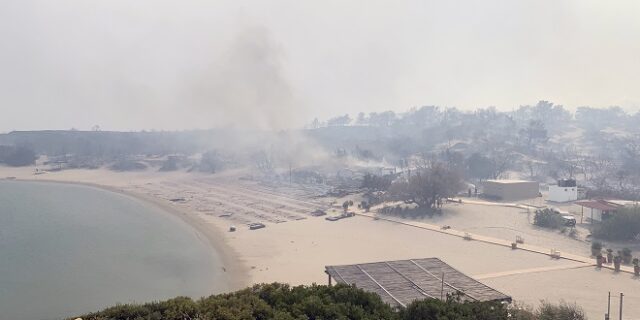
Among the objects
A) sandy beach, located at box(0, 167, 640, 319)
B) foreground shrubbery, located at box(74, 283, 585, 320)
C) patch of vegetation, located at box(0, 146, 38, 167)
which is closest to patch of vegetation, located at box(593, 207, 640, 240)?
sandy beach, located at box(0, 167, 640, 319)

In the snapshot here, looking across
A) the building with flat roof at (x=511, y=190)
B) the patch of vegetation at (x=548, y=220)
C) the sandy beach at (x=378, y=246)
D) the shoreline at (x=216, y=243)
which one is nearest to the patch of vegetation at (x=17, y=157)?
the shoreline at (x=216, y=243)

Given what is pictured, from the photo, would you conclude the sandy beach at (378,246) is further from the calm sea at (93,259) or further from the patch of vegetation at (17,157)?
the patch of vegetation at (17,157)

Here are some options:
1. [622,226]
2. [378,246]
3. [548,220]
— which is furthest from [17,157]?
[622,226]

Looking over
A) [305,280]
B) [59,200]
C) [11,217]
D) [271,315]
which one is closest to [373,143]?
[59,200]

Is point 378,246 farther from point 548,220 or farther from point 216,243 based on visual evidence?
point 548,220

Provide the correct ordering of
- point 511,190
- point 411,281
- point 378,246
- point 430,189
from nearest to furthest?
point 411,281 → point 378,246 → point 430,189 → point 511,190

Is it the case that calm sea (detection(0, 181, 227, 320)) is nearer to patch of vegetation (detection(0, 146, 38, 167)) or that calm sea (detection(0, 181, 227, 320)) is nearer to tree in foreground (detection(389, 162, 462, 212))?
tree in foreground (detection(389, 162, 462, 212))

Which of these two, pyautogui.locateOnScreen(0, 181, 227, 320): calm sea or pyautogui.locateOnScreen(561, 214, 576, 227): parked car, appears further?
pyautogui.locateOnScreen(561, 214, 576, 227): parked car

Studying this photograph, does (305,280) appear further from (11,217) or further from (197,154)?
(197,154)
